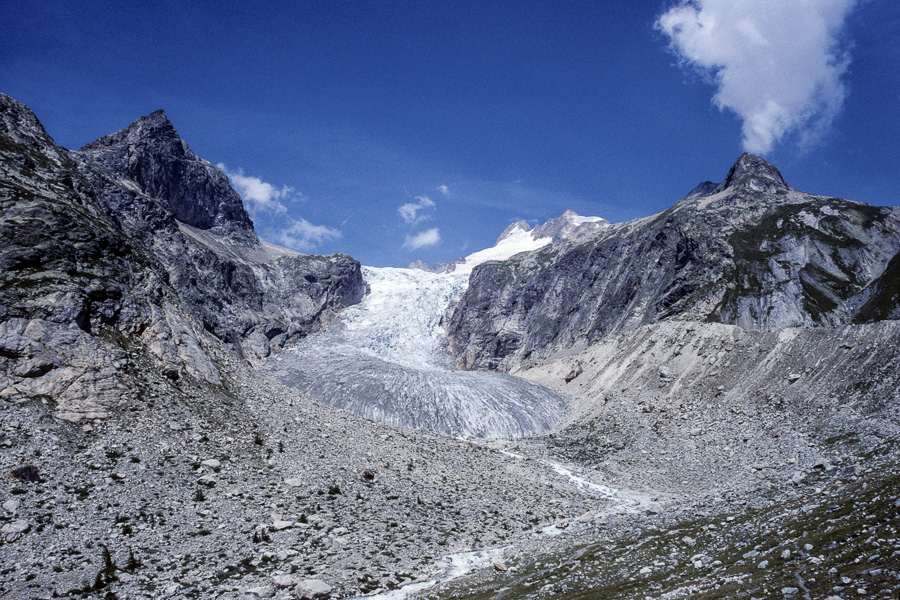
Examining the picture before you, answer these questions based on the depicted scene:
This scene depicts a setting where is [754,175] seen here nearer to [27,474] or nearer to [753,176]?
[753,176]

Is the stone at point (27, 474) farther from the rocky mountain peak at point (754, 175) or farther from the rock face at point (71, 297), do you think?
the rocky mountain peak at point (754, 175)

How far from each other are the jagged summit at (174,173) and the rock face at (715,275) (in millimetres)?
68832

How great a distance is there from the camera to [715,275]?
74.1 meters

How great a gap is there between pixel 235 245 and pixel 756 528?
135 m

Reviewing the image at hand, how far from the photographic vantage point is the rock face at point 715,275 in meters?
66.9

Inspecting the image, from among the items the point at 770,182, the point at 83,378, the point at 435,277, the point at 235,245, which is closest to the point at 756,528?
the point at 83,378

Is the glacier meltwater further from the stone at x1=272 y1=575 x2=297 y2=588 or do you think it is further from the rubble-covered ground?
the stone at x1=272 y1=575 x2=297 y2=588

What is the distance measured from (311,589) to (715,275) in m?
71.9

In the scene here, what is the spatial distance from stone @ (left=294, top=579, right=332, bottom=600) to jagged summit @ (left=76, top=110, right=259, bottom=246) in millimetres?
111728

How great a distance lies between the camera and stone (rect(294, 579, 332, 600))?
18234mm

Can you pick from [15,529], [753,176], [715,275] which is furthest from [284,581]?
[753,176]

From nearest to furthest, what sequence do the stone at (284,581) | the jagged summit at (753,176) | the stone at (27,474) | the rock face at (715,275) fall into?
1. the stone at (284,581)
2. the stone at (27,474)
3. the rock face at (715,275)
4. the jagged summit at (753,176)

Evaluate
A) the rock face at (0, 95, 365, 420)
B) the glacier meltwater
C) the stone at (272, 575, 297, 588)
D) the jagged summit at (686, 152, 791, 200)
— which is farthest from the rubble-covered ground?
the jagged summit at (686, 152, 791, 200)

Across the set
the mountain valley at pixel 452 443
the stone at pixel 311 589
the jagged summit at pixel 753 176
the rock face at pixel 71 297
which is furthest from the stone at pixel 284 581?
the jagged summit at pixel 753 176
